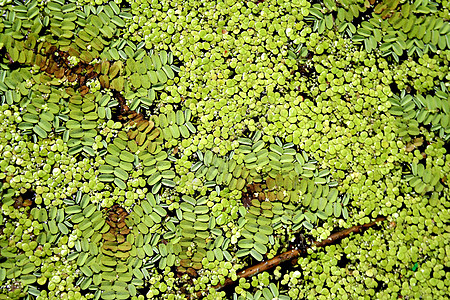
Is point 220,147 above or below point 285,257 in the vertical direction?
above

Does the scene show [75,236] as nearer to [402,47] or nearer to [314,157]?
[314,157]

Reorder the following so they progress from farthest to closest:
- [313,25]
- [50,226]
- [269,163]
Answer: [313,25], [269,163], [50,226]

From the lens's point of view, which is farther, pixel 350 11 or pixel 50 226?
pixel 350 11

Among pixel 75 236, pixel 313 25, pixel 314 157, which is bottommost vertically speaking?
pixel 75 236

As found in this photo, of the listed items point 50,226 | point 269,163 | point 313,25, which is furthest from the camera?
point 313,25

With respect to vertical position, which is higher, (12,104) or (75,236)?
(12,104)

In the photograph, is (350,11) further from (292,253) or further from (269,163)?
(292,253)

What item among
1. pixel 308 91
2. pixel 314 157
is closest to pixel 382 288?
pixel 314 157

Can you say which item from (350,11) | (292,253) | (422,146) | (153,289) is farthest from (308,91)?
(153,289)
